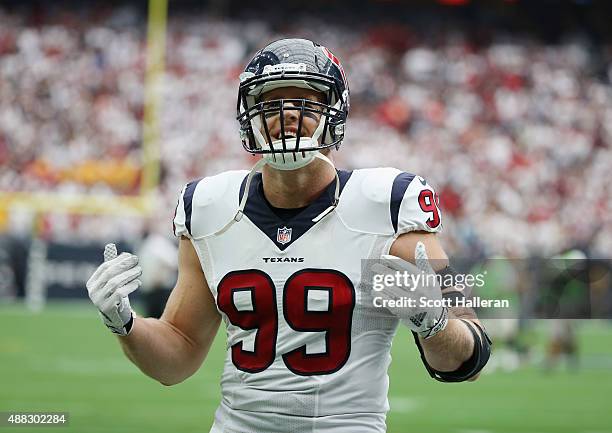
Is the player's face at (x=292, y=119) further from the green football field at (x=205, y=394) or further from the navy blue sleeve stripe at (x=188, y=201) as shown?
the green football field at (x=205, y=394)

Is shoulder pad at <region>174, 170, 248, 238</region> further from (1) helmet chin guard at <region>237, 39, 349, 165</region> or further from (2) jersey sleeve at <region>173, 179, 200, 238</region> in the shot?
(1) helmet chin guard at <region>237, 39, 349, 165</region>

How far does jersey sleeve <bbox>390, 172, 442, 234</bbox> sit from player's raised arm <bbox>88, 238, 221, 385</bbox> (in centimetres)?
53

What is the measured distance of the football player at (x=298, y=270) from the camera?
242 cm

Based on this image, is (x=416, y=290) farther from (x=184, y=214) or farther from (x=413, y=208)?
(x=184, y=214)

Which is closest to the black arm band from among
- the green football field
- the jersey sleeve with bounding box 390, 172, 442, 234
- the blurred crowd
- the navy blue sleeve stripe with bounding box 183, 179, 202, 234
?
the jersey sleeve with bounding box 390, 172, 442, 234

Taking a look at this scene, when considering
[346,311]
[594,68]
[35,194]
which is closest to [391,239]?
[346,311]

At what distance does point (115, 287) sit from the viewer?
7.88ft

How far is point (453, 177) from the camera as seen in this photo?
58.7ft

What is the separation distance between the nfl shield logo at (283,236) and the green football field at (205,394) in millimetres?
3850

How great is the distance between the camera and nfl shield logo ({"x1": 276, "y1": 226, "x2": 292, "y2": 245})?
255 cm

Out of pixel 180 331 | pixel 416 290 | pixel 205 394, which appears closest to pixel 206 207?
pixel 180 331

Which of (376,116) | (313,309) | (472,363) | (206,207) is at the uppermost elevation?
(376,116)

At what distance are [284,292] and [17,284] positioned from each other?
1298 cm

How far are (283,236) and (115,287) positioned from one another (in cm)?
42
